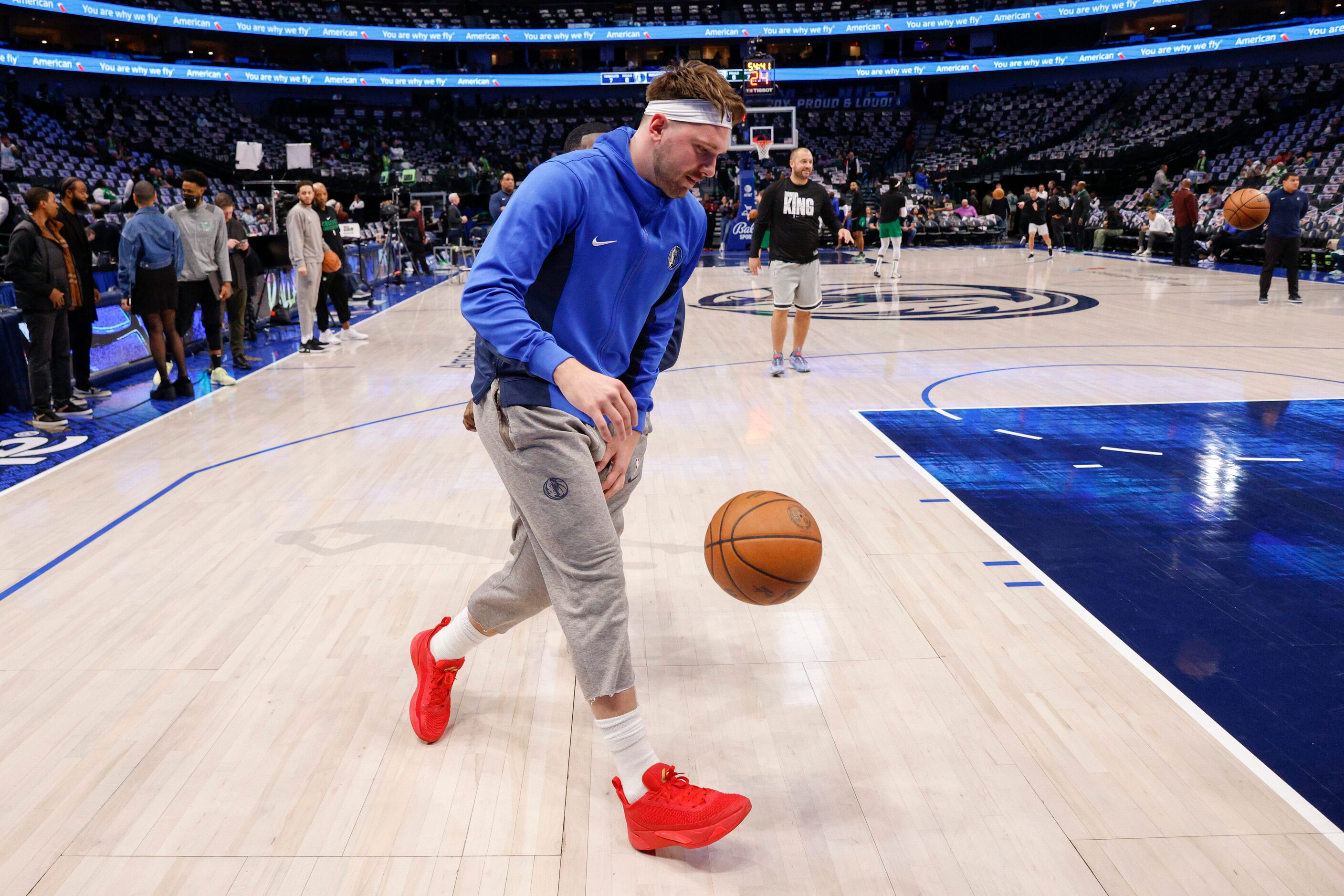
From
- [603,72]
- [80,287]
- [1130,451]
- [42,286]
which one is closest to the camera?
[1130,451]

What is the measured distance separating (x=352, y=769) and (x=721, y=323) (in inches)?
375

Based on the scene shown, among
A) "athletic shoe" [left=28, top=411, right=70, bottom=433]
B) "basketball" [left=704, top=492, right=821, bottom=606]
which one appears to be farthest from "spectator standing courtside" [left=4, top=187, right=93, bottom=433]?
"basketball" [left=704, top=492, right=821, bottom=606]

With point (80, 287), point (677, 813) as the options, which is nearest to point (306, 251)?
point (80, 287)

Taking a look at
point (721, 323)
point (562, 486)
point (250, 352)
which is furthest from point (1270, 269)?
point (562, 486)

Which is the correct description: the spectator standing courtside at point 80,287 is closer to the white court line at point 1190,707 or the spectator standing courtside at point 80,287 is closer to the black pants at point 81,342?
the black pants at point 81,342

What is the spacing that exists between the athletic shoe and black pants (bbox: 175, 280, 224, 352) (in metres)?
1.40

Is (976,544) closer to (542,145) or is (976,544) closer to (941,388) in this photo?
(941,388)

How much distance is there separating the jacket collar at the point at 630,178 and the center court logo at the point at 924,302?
8960 mm

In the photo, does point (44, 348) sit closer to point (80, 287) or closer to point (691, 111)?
point (80, 287)

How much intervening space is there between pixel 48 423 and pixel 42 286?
3.05 ft

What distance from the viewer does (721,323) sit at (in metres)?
11.7

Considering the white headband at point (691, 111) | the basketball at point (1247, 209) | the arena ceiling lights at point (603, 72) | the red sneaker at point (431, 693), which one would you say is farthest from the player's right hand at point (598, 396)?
the arena ceiling lights at point (603, 72)

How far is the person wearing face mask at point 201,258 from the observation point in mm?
7797

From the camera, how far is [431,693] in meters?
2.73
